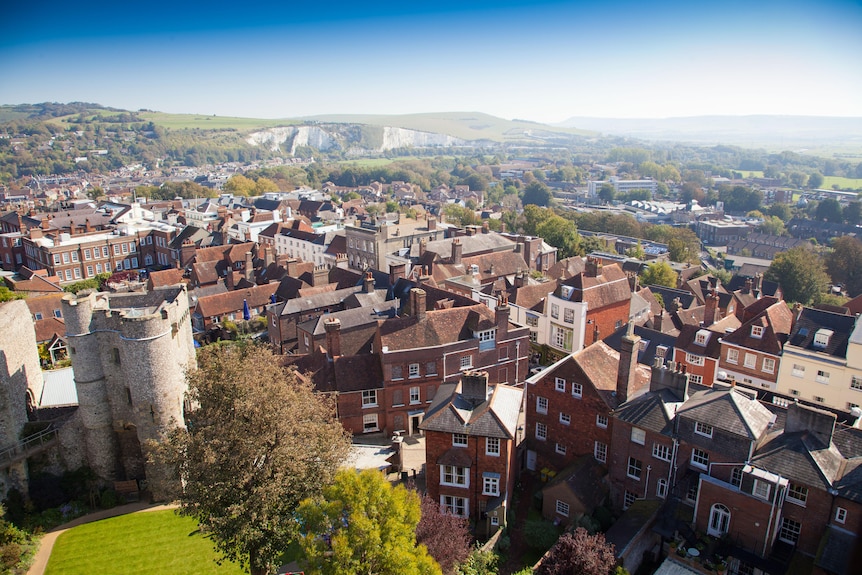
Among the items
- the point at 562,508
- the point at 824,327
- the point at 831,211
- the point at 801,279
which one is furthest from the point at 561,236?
the point at 831,211

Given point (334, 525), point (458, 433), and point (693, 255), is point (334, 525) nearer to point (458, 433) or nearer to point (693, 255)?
point (458, 433)

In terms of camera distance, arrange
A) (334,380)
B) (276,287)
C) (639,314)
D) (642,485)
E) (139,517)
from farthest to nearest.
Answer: (276,287)
(639,314)
(334,380)
(139,517)
(642,485)

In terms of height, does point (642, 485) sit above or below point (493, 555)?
above

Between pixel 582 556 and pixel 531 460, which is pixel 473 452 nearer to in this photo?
pixel 531 460

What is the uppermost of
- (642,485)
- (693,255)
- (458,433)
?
(458,433)

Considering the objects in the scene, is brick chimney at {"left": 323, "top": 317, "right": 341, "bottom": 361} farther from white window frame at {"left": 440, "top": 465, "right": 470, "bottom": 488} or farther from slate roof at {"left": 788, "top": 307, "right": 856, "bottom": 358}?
slate roof at {"left": 788, "top": 307, "right": 856, "bottom": 358}

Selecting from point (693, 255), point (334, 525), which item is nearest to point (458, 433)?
point (334, 525)

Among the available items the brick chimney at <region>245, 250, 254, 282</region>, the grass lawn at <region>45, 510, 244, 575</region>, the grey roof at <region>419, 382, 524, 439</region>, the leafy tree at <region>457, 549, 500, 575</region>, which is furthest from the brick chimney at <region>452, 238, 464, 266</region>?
the leafy tree at <region>457, 549, 500, 575</region>
